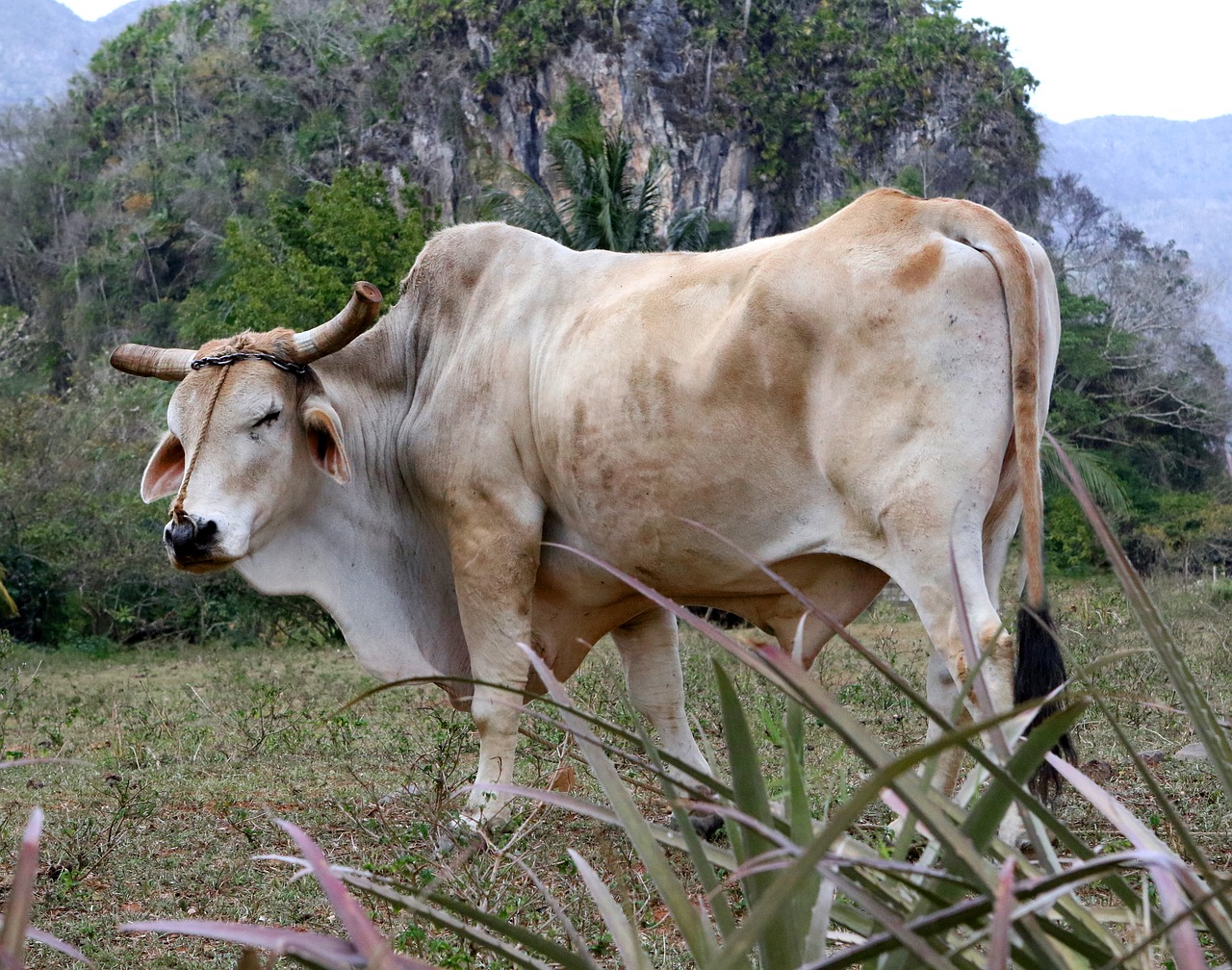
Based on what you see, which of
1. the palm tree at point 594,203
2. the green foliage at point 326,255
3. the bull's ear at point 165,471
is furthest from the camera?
the green foliage at point 326,255

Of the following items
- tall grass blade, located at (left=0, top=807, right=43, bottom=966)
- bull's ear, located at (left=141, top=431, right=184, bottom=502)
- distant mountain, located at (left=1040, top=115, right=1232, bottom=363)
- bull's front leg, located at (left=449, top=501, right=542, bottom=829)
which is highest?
tall grass blade, located at (left=0, top=807, right=43, bottom=966)

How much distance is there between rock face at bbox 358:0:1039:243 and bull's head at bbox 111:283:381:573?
3376 centimetres

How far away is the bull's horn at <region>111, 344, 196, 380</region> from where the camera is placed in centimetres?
505

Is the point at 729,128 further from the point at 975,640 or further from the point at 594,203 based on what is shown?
the point at 975,640

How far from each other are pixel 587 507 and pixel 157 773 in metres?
2.37

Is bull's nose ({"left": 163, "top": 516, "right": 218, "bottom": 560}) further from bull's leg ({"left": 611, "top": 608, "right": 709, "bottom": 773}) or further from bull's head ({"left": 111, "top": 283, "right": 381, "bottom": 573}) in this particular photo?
bull's leg ({"left": 611, "top": 608, "right": 709, "bottom": 773})

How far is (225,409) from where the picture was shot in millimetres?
4715

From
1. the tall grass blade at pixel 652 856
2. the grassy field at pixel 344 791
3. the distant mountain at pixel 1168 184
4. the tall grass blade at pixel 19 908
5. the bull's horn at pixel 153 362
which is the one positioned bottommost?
the distant mountain at pixel 1168 184

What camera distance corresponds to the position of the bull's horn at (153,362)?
5055 mm

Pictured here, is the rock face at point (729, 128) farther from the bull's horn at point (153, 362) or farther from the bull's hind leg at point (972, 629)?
the bull's hind leg at point (972, 629)

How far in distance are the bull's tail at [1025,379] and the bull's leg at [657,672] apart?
1441 millimetres

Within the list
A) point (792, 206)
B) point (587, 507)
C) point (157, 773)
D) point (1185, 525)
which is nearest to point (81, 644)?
point (157, 773)

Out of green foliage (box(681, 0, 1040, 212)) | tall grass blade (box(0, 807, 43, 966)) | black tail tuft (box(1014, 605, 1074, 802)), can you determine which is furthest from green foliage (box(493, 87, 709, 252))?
green foliage (box(681, 0, 1040, 212))

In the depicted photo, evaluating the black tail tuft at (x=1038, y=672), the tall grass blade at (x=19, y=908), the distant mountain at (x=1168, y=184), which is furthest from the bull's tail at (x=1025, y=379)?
the distant mountain at (x=1168, y=184)
